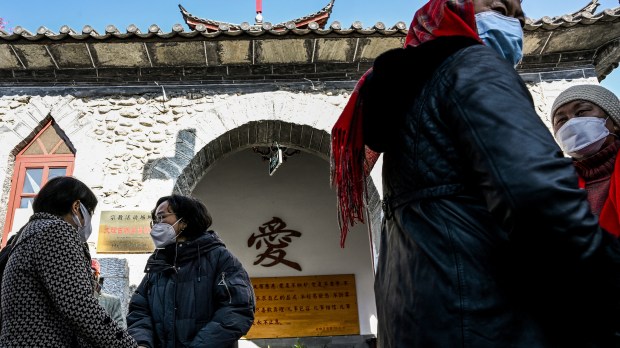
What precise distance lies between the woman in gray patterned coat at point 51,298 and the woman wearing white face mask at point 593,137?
1.94 metres

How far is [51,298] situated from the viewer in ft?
6.43

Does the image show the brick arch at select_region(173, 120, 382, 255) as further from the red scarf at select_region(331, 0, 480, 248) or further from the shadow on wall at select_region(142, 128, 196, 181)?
the red scarf at select_region(331, 0, 480, 248)

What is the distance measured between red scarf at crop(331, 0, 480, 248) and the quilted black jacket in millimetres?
1176

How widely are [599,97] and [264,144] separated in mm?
4524

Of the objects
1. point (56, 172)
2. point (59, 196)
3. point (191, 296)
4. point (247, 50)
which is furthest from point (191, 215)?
point (56, 172)

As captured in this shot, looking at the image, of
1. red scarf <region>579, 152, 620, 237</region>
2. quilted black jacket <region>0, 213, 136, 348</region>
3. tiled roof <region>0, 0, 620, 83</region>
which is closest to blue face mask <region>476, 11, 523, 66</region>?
red scarf <region>579, 152, 620, 237</region>

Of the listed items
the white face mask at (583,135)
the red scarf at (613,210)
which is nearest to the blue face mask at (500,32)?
the red scarf at (613,210)

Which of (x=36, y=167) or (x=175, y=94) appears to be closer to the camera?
(x=36, y=167)

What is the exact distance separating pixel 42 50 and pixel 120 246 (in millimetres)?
2362

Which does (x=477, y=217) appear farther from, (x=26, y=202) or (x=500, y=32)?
(x=26, y=202)

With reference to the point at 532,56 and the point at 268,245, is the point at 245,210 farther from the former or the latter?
the point at 532,56

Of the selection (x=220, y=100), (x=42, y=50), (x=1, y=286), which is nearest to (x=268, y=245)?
Result: (x=220, y=100)

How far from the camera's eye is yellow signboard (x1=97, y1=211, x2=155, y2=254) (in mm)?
5031

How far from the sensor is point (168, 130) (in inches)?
222
